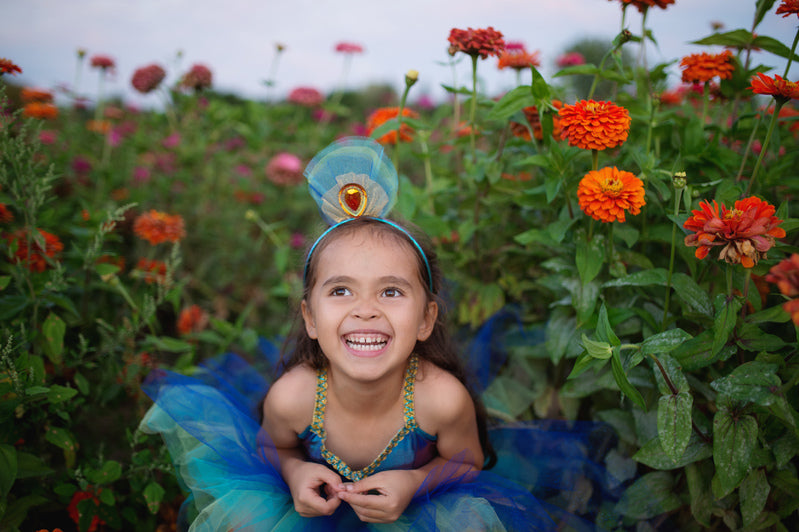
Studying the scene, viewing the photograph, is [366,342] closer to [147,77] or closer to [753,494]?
[753,494]

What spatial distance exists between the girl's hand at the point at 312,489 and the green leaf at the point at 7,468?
25.1 inches

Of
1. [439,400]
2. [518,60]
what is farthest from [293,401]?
[518,60]

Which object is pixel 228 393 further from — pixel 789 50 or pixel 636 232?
pixel 789 50

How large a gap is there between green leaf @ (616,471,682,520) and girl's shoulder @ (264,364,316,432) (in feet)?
3.00

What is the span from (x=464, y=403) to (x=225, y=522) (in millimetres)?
680

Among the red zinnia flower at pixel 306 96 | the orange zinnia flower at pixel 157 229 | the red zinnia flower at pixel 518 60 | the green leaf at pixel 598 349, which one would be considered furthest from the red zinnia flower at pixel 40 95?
the green leaf at pixel 598 349

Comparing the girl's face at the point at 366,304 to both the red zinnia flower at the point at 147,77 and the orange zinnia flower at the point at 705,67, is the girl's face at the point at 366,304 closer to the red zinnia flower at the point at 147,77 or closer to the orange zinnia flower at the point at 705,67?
the orange zinnia flower at the point at 705,67

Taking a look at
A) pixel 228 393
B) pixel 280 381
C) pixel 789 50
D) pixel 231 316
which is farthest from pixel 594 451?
pixel 231 316

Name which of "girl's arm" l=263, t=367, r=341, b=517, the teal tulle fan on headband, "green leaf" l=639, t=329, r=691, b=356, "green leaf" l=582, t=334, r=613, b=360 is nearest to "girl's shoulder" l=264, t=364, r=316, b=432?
"girl's arm" l=263, t=367, r=341, b=517

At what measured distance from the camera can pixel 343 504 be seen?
51.6 inches

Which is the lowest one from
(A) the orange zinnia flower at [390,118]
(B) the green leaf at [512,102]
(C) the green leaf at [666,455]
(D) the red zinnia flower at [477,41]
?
(C) the green leaf at [666,455]

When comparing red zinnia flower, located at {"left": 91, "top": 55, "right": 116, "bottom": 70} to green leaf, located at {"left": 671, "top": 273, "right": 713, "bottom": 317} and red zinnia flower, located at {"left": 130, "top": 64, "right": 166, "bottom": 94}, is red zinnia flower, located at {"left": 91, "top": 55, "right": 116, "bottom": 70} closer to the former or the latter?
red zinnia flower, located at {"left": 130, "top": 64, "right": 166, "bottom": 94}

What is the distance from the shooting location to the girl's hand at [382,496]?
1.17m

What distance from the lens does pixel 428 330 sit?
4.71 ft
